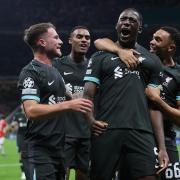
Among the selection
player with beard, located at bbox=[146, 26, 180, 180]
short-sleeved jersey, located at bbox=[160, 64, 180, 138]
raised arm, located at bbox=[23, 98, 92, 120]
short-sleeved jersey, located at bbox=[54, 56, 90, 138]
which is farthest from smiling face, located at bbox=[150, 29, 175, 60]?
short-sleeved jersey, located at bbox=[54, 56, 90, 138]

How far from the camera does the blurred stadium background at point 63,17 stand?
34.7 metres

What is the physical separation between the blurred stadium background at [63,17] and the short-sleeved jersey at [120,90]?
29.2 meters

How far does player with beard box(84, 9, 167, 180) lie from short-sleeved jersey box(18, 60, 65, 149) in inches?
14.7

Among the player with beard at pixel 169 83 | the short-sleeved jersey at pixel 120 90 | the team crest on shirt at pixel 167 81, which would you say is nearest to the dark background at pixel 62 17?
the player with beard at pixel 169 83

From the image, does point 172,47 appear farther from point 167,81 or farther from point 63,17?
point 63,17

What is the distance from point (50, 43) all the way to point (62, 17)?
31.0 m

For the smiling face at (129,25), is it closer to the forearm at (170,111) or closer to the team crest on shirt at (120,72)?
the team crest on shirt at (120,72)

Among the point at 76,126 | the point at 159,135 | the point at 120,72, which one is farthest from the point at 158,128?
the point at 76,126

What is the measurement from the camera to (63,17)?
118 ft

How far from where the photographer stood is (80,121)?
7.46m

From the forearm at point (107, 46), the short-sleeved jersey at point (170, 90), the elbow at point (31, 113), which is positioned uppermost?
the forearm at point (107, 46)

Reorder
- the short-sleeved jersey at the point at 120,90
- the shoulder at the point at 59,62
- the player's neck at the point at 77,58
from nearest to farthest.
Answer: the short-sleeved jersey at the point at 120,90 < the shoulder at the point at 59,62 < the player's neck at the point at 77,58

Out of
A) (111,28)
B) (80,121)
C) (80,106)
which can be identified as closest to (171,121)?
(80,106)

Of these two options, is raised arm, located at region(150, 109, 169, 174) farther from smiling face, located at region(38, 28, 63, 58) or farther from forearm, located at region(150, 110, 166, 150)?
smiling face, located at region(38, 28, 63, 58)
